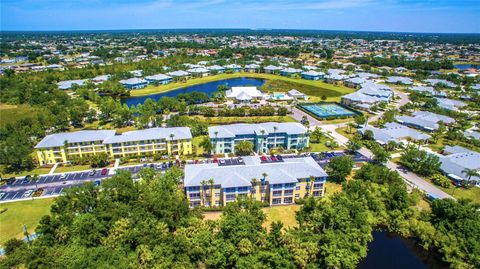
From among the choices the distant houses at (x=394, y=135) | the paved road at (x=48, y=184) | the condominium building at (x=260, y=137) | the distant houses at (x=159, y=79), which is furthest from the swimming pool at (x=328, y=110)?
the distant houses at (x=159, y=79)

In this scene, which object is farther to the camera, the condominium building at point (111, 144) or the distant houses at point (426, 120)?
the distant houses at point (426, 120)

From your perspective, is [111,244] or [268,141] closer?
[111,244]

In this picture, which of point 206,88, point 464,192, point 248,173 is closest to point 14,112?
point 206,88

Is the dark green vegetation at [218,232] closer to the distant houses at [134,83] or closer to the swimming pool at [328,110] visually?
the swimming pool at [328,110]

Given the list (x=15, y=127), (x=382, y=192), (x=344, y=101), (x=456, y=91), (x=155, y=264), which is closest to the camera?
(x=155, y=264)

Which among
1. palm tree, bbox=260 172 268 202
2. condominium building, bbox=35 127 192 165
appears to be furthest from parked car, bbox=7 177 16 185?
palm tree, bbox=260 172 268 202

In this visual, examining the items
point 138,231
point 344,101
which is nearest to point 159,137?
point 138,231

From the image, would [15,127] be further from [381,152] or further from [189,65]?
[189,65]
